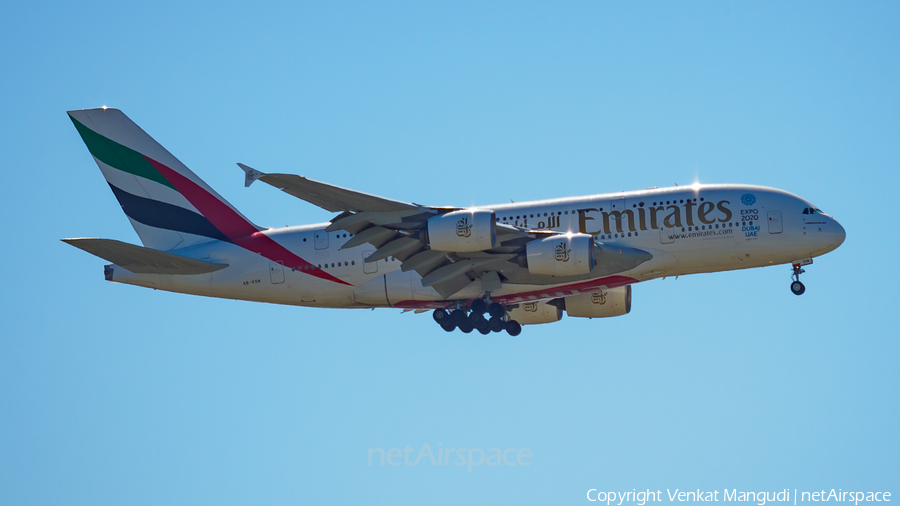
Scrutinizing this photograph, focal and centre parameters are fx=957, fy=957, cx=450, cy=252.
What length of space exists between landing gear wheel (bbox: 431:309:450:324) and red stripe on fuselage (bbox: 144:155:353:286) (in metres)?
3.68

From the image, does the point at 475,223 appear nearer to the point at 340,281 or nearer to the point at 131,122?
the point at 340,281

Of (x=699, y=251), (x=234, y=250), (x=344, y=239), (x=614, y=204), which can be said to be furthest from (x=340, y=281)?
(x=699, y=251)

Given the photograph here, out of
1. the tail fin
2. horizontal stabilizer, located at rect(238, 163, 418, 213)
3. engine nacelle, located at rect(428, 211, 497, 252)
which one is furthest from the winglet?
the tail fin

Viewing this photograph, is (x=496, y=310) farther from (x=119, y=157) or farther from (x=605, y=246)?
(x=119, y=157)

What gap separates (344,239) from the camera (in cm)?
3509

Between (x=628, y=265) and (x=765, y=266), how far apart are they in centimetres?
505

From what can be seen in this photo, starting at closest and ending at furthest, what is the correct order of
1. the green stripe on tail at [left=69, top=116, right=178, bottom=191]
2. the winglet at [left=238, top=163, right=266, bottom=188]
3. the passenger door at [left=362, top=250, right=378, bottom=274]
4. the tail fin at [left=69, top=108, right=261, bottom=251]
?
the winglet at [left=238, top=163, right=266, bottom=188], the passenger door at [left=362, top=250, right=378, bottom=274], the tail fin at [left=69, top=108, right=261, bottom=251], the green stripe on tail at [left=69, top=116, right=178, bottom=191]

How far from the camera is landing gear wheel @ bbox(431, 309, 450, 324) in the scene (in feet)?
117

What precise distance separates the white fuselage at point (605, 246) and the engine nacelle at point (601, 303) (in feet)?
10.3

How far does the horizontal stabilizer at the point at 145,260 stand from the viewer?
106 ft

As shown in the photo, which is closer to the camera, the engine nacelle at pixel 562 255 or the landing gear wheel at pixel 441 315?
the engine nacelle at pixel 562 255

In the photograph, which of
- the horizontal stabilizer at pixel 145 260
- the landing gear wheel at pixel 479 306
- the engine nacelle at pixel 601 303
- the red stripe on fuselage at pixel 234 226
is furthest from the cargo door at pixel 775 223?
the horizontal stabilizer at pixel 145 260

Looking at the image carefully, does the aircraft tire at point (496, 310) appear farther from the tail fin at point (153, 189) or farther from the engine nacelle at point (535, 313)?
the tail fin at point (153, 189)

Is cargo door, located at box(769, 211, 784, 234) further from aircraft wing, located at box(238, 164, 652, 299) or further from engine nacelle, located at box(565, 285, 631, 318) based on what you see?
engine nacelle, located at box(565, 285, 631, 318)
